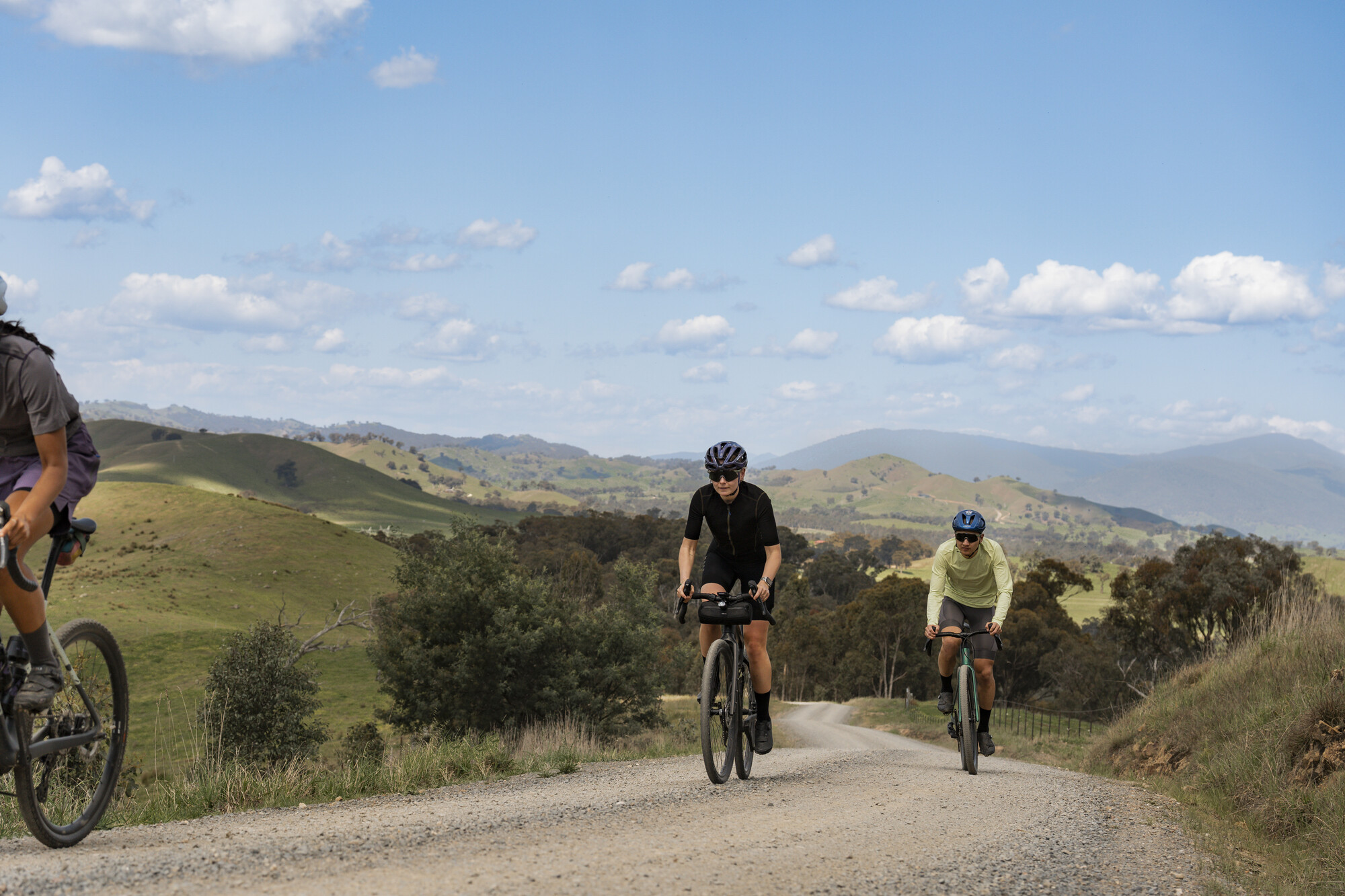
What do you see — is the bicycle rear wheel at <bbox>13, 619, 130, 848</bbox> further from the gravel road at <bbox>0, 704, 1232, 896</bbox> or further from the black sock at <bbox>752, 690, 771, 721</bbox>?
the black sock at <bbox>752, 690, 771, 721</bbox>

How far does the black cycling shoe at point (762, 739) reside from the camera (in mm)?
8211

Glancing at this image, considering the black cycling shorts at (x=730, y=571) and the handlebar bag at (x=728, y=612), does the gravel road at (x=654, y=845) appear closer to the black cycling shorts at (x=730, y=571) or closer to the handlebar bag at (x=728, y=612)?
the handlebar bag at (x=728, y=612)

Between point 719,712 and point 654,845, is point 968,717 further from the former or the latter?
point 654,845

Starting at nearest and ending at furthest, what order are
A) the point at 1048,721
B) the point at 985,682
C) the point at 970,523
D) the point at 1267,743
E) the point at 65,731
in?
the point at 65,731, the point at 1267,743, the point at 970,523, the point at 985,682, the point at 1048,721

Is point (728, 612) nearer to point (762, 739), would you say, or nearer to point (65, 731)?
point (762, 739)

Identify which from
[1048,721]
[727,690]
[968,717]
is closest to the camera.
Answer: [727,690]

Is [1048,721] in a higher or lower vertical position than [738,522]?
lower

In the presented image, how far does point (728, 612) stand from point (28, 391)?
4.96 m

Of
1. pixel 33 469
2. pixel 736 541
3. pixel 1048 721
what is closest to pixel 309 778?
pixel 33 469

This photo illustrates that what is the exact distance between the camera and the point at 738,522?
306 inches

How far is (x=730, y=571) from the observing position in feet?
26.2

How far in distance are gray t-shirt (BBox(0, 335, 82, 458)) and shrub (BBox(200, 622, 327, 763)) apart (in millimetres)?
27055

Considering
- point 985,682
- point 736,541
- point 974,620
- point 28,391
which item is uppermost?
point 28,391

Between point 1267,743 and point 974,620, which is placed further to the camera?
point 974,620
